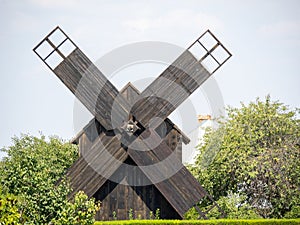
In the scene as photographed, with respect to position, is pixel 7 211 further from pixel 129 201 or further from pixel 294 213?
pixel 294 213

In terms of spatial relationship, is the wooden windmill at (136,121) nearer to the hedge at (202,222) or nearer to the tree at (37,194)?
the hedge at (202,222)

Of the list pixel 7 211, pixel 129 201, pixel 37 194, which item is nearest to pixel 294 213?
pixel 129 201

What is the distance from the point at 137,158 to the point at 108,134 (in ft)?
3.69

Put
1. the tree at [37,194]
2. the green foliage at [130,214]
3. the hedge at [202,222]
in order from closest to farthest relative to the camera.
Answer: the tree at [37,194] → the hedge at [202,222] → the green foliage at [130,214]

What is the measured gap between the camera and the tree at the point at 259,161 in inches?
943

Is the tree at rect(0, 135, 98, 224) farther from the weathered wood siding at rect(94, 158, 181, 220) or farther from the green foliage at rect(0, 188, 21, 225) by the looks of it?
the weathered wood siding at rect(94, 158, 181, 220)

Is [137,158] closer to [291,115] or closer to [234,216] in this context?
[234,216]

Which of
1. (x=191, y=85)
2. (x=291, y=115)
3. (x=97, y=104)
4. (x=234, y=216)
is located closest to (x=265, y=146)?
(x=291, y=115)

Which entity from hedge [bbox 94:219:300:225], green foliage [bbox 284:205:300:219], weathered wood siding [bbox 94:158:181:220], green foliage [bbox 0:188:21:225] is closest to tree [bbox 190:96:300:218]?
green foliage [bbox 284:205:300:219]

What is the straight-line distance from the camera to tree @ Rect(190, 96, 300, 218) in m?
24.0

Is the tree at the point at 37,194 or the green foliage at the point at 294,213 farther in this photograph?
the green foliage at the point at 294,213

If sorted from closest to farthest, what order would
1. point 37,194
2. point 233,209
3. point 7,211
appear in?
point 7,211 < point 37,194 < point 233,209

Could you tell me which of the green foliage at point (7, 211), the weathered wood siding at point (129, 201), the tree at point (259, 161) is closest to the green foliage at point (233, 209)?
the tree at point (259, 161)

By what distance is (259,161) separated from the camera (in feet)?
79.0
